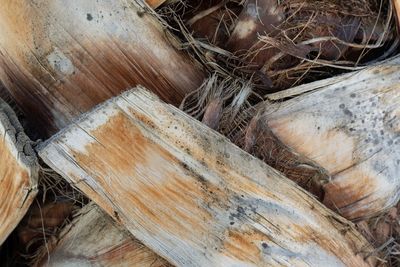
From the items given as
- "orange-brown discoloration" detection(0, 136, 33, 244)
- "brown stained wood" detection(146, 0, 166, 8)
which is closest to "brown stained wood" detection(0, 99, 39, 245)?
"orange-brown discoloration" detection(0, 136, 33, 244)

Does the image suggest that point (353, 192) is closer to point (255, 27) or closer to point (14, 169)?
point (255, 27)

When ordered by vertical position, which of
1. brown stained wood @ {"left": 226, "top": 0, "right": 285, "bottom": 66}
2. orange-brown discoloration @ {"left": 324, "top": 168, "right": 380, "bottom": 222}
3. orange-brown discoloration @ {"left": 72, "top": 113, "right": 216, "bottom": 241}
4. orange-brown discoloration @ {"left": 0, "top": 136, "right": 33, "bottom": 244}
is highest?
brown stained wood @ {"left": 226, "top": 0, "right": 285, "bottom": 66}

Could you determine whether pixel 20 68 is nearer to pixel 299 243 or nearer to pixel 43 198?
pixel 43 198

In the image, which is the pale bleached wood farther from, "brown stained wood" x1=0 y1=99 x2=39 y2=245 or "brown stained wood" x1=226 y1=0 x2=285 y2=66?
"brown stained wood" x1=0 y1=99 x2=39 y2=245

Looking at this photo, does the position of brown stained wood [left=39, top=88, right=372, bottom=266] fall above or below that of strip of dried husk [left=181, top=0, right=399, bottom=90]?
below

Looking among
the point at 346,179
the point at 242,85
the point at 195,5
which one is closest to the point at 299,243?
the point at 346,179

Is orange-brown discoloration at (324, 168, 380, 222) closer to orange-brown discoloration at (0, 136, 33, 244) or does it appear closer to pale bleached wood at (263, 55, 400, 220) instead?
pale bleached wood at (263, 55, 400, 220)
